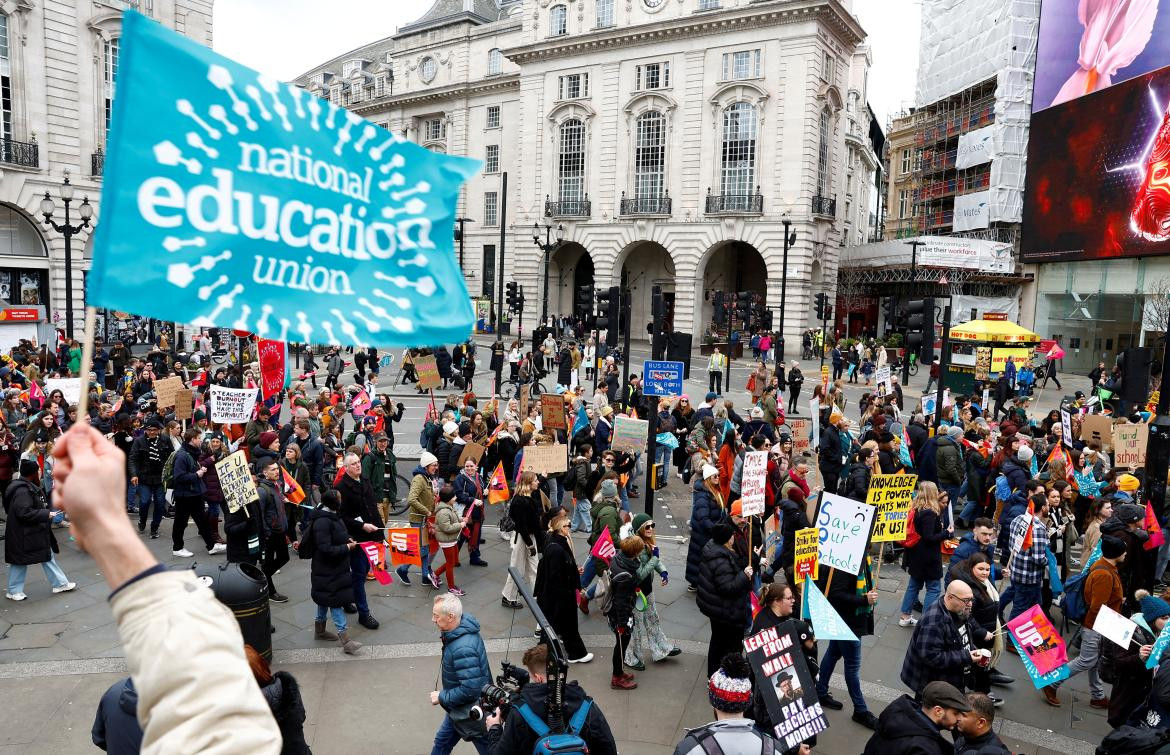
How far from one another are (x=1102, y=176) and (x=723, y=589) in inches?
→ 1458

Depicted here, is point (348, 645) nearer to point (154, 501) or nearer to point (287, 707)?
point (287, 707)

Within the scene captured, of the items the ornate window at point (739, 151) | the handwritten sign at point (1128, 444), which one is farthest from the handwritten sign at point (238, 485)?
the ornate window at point (739, 151)

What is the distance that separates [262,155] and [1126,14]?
43500 millimetres

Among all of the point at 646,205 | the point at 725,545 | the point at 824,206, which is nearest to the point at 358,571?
the point at 725,545

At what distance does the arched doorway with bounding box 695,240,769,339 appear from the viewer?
52.2 metres

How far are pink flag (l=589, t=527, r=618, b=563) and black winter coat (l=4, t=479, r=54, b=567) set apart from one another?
604cm

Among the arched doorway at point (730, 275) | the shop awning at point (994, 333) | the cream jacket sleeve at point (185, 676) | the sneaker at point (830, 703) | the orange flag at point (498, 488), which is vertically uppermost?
the arched doorway at point (730, 275)

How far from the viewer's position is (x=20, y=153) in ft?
121

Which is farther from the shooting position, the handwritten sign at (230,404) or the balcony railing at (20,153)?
the balcony railing at (20,153)

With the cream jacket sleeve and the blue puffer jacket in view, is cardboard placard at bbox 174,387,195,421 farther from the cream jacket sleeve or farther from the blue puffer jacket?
the cream jacket sleeve

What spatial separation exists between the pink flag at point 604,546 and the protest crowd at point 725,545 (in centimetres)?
3

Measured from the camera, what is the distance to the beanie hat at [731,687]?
4598mm

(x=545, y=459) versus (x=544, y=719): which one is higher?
(x=545, y=459)

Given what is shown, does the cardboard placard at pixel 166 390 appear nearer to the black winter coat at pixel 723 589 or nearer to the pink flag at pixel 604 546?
the pink flag at pixel 604 546
